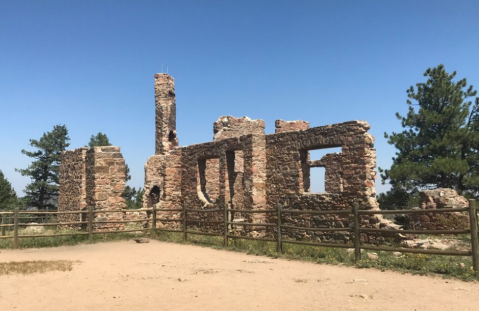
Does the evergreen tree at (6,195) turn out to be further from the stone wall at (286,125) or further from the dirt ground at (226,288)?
the dirt ground at (226,288)

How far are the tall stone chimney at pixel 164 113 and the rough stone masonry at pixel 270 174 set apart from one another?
3164mm

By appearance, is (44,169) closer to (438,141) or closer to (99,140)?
(99,140)

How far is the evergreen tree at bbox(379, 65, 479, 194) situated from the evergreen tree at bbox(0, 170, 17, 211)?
1143 inches

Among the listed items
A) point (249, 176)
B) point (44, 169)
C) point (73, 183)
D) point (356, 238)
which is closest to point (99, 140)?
A: point (44, 169)

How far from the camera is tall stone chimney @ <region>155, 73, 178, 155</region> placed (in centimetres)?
2330

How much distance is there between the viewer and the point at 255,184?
A: 47.0ft

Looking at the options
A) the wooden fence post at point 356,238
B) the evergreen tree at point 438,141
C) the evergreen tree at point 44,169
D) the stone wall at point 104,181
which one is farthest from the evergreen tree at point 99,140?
the wooden fence post at point 356,238

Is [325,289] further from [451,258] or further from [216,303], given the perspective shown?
[451,258]

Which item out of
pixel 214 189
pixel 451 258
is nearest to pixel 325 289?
pixel 451 258

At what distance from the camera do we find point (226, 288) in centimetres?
670

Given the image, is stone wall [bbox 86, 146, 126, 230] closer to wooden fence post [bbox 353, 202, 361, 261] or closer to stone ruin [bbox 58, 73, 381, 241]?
stone ruin [bbox 58, 73, 381, 241]

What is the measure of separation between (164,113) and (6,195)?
Result: 1977 cm

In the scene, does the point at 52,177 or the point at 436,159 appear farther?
the point at 52,177

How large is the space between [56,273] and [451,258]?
27.5ft
